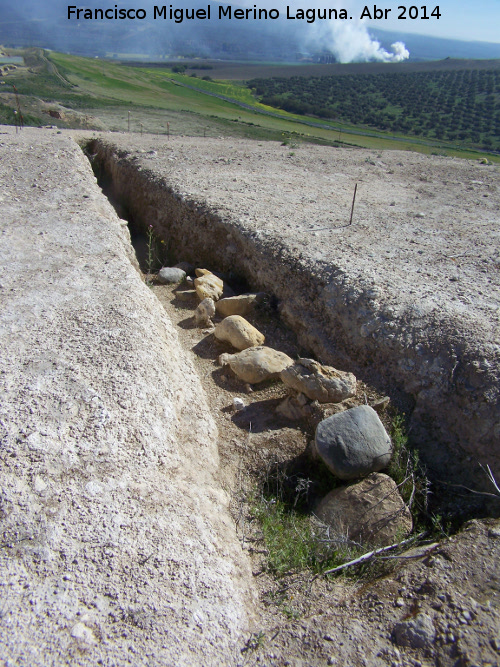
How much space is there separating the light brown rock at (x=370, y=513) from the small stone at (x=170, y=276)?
391 centimetres

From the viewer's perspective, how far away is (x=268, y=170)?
30.5 ft

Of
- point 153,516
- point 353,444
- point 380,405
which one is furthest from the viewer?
point 380,405

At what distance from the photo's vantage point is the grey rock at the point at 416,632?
2439mm

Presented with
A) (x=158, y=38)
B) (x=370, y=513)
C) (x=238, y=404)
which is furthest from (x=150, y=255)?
(x=158, y=38)

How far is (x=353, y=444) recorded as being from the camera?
362 centimetres

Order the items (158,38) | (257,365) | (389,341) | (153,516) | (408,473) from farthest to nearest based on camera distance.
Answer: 1. (158,38)
2. (257,365)
3. (389,341)
4. (408,473)
5. (153,516)

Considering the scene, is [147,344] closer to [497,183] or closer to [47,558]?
[47,558]

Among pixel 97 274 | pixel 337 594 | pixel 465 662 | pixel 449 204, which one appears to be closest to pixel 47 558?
pixel 337 594

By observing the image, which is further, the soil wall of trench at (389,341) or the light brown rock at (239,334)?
the light brown rock at (239,334)

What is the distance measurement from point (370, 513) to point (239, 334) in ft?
7.41

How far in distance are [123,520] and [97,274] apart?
106 inches

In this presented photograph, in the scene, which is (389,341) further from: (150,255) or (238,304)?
(150,255)

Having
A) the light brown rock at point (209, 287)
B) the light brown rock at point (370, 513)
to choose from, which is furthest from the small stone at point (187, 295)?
the light brown rock at point (370, 513)

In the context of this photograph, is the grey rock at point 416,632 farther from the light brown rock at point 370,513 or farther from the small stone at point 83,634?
the small stone at point 83,634
